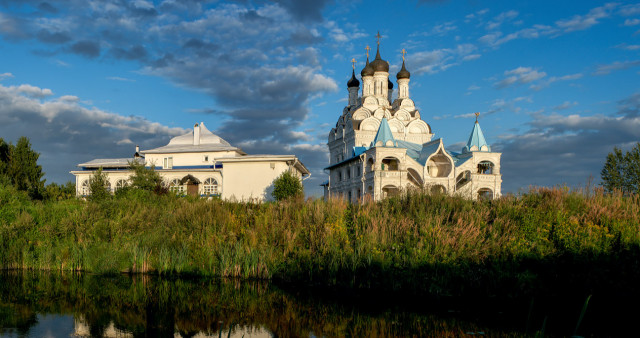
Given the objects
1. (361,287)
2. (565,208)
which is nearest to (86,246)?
(361,287)

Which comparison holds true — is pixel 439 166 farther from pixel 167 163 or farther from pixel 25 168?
pixel 25 168

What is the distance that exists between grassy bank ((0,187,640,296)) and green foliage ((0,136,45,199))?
21.0 meters

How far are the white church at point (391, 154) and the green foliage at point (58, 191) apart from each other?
61.0 ft

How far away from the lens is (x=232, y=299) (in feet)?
34.1

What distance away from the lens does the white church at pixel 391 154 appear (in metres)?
41.6

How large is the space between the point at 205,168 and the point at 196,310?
33.6 metres

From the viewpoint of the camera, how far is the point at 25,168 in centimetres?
3550

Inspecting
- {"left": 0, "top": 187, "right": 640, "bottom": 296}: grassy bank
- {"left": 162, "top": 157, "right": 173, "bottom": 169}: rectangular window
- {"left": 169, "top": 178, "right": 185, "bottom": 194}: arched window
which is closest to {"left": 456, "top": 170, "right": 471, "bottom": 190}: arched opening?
{"left": 169, "top": 178, "right": 185, "bottom": 194}: arched window

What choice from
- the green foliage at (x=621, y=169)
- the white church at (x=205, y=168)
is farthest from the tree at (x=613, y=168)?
the white church at (x=205, y=168)

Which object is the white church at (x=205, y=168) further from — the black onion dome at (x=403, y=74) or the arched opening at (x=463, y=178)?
the black onion dome at (x=403, y=74)

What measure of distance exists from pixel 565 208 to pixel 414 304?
17.9ft

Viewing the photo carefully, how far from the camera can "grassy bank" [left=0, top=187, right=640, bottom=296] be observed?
11453 mm

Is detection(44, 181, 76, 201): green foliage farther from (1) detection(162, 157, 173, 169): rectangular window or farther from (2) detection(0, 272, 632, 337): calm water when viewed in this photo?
(2) detection(0, 272, 632, 337): calm water

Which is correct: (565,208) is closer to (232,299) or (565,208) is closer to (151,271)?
(232,299)
